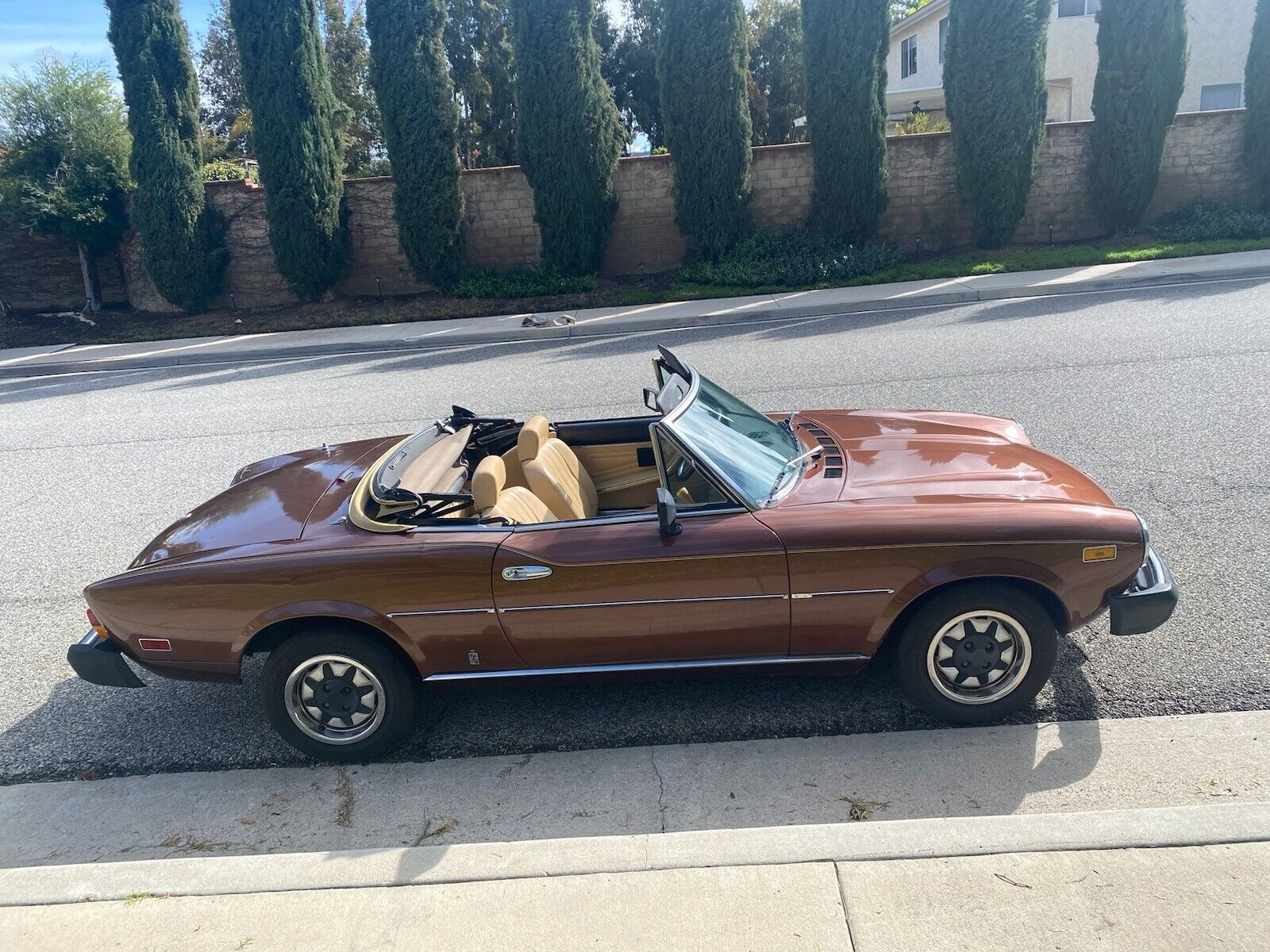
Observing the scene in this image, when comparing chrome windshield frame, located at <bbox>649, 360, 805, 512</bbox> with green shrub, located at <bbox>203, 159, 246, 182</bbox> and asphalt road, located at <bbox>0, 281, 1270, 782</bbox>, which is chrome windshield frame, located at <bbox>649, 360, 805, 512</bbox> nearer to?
asphalt road, located at <bbox>0, 281, 1270, 782</bbox>

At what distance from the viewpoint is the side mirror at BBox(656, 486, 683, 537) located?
11.1 feet

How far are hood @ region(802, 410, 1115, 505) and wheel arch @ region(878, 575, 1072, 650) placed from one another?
0.33m

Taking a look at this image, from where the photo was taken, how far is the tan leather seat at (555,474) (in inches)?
159

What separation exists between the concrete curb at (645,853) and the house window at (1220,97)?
28870 millimetres

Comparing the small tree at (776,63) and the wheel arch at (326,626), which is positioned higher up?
the small tree at (776,63)

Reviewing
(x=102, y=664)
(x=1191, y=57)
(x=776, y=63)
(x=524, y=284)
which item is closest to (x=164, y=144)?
(x=524, y=284)

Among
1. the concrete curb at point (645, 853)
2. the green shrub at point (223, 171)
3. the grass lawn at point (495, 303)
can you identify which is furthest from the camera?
the green shrub at point (223, 171)

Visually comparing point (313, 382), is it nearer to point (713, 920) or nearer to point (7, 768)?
point (7, 768)

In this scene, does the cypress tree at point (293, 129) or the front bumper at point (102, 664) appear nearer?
the front bumper at point (102, 664)

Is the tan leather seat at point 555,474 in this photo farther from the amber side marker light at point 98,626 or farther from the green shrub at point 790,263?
the green shrub at point 790,263

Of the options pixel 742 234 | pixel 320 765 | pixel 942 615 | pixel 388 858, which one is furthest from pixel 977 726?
pixel 742 234

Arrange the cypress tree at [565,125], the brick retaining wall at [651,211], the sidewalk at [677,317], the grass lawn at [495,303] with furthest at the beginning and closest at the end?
1. the brick retaining wall at [651,211]
2. the cypress tree at [565,125]
3. the grass lawn at [495,303]
4. the sidewalk at [677,317]

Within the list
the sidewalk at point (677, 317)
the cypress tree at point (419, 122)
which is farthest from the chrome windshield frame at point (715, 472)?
the cypress tree at point (419, 122)

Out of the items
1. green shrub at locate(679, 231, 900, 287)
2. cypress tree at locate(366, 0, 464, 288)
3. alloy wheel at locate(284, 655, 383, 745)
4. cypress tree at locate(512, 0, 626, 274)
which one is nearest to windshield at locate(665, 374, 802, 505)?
alloy wheel at locate(284, 655, 383, 745)
